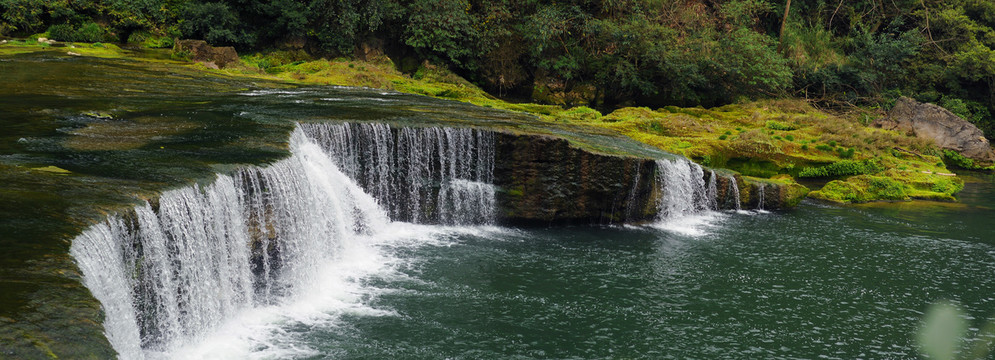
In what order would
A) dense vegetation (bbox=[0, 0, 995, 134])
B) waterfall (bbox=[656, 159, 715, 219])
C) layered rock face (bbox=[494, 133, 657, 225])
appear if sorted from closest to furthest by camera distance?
1. layered rock face (bbox=[494, 133, 657, 225])
2. waterfall (bbox=[656, 159, 715, 219])
3. dense vegetation (bbox=[0, 0, 995, 134])

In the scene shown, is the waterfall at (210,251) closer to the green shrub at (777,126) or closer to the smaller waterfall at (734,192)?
the smaller waterfall at (734,192)

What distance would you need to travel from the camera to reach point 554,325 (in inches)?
404

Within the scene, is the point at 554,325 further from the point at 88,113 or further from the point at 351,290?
the point at 88,113

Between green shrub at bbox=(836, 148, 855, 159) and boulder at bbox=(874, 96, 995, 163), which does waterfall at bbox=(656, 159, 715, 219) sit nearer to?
green shrub at bbox=(836, 148, 855, 159)

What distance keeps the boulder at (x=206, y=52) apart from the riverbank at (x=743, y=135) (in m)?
0.41

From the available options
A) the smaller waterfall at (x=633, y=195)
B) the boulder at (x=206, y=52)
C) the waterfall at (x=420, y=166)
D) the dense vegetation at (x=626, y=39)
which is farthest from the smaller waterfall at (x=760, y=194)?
the boulder at (x=206, y=52)

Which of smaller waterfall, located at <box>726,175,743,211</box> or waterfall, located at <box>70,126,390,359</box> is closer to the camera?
waterfall, located at <box>70,126,390,359</box>

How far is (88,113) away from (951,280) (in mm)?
18011

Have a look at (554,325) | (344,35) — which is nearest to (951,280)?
(554,325)

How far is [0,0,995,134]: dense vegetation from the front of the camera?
2911 centimetres

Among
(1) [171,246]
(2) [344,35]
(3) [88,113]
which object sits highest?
(2) [344,35]

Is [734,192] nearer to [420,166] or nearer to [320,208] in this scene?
[420,166]

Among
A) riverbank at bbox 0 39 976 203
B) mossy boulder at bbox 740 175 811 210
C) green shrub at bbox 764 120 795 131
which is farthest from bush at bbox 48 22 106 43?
green shrub at bbox 764 120 795 131

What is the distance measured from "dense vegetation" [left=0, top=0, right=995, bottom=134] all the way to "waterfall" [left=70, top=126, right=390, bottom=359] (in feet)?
57.8
